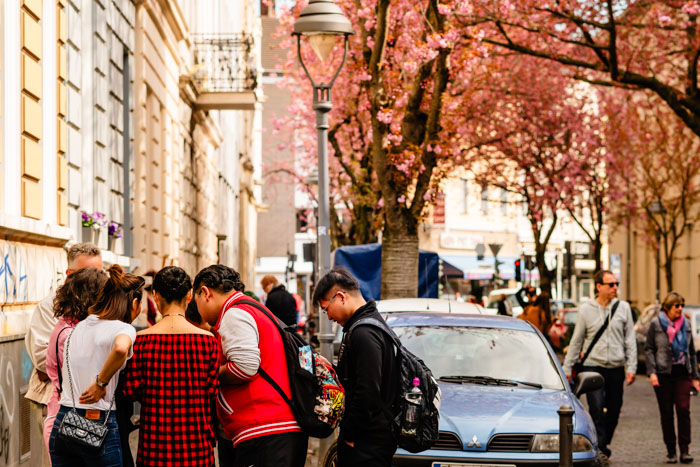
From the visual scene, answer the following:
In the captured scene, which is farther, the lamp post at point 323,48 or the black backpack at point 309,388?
the lamp post at point 323,48

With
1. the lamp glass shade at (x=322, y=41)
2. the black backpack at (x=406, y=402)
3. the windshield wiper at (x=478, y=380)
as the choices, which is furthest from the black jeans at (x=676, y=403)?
the black backpack at (x=406, y=402)

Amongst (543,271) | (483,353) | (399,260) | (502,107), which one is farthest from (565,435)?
(543,271)

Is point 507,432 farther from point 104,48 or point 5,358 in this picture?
point 104,48

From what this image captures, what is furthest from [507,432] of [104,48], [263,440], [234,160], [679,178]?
[234,160]

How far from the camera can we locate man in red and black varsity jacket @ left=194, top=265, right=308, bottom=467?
5.92 meters

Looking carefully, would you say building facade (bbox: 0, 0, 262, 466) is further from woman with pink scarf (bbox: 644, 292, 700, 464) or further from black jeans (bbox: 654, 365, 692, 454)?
black jeans (bbox: 654, 365, 692, 454)

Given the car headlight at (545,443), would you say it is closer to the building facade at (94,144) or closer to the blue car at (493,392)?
the blue car at (493,392)

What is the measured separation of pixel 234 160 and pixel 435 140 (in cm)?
2809

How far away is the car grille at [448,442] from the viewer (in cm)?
852

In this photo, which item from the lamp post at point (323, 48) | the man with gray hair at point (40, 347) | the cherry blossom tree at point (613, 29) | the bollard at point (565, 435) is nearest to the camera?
the man with gray hair at point (40, 347)

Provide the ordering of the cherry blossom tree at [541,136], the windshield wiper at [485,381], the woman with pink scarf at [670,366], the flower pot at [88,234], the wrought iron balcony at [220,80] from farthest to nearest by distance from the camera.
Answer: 1. the cherry blossom tree at [541,136]
2. the wrought iron balcony at [220,80]
3. the flower pot at [88,234]
4. the woman with pink scarf at [670,366]
5. the windshield wiper at [485,381]

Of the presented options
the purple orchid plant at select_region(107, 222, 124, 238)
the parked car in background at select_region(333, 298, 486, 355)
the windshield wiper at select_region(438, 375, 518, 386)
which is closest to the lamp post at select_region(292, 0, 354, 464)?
the parked car in background at select_region(333, 298, 486, 355)

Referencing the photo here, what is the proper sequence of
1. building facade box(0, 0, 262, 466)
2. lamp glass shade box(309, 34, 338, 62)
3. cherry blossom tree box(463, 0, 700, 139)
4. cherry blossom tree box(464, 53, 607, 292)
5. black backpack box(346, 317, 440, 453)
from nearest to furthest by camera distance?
black backpack box(346, 317, 440, 453) → building facade box(0, 0, 262, 466) → lamp glass shade box(309, 34, 338, 62) → cherry blossom tree box(463, 0, 700, 139) → cherry blossom tree box(464, 53, 607, 292)

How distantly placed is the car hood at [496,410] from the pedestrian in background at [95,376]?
3.11 m
